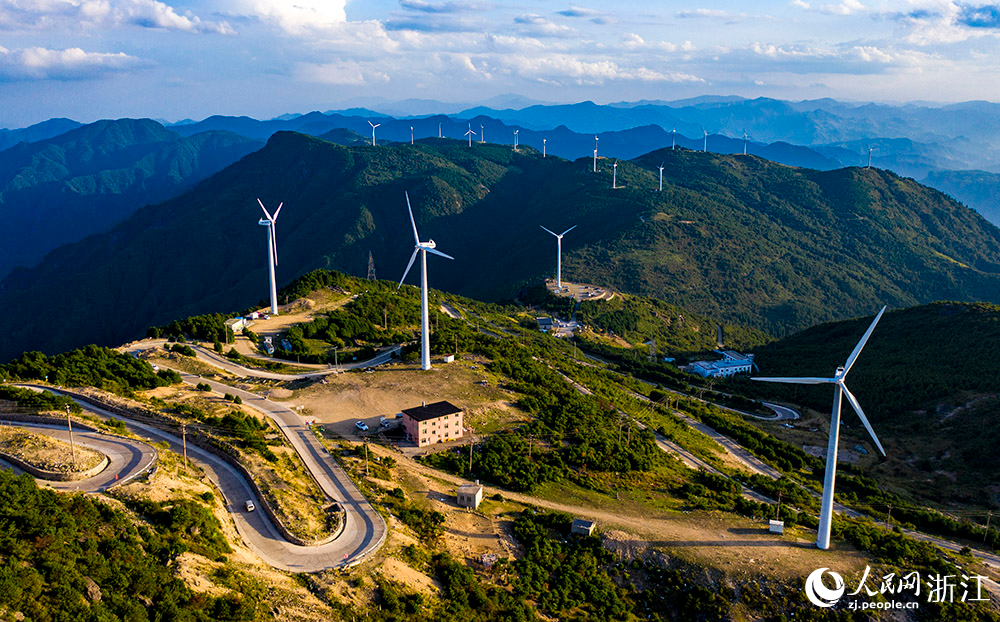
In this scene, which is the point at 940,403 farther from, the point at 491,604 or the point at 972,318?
the point at 491,604

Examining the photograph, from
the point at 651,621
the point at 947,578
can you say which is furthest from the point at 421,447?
the point at 947,578
